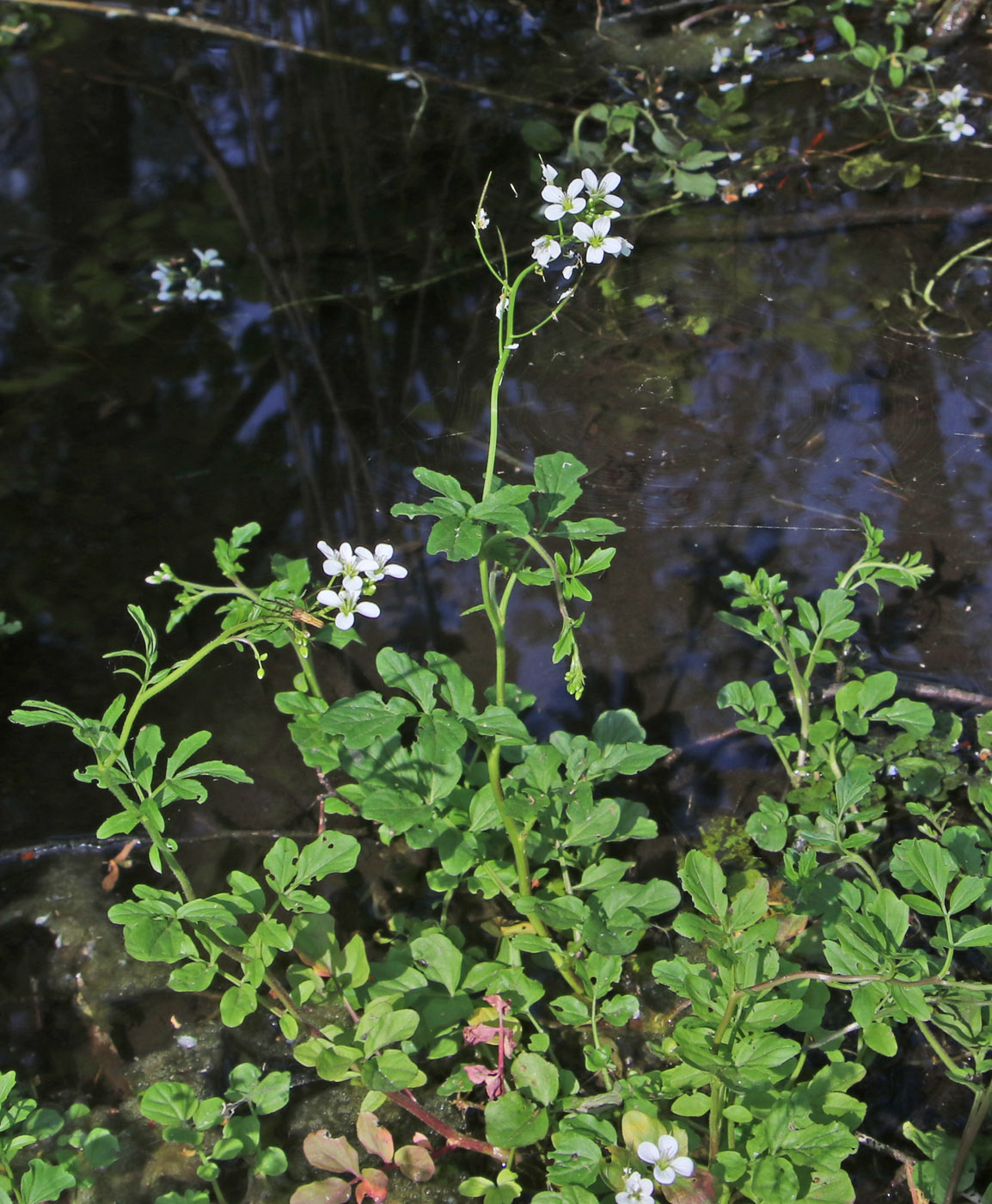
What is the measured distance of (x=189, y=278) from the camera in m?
3.08

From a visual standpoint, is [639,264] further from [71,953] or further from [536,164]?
[71,953]

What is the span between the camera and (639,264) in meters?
3.09

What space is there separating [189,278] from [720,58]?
2110 millimetres

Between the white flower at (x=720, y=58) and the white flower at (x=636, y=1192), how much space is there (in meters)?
3.64

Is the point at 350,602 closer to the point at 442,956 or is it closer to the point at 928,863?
the point at 442,956

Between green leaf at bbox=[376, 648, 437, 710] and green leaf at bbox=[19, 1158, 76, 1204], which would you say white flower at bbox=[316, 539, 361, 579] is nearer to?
green leaf at bbox=[376, 648, 437, 710]

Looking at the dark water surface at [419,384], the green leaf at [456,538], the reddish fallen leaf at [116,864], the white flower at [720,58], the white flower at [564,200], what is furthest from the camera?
the white flower at [720,58]

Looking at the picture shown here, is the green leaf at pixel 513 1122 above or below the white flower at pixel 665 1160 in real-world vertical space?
below

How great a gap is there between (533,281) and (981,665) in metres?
1.70

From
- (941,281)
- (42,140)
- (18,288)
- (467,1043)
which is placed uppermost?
(42,140)

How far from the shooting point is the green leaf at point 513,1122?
1.48 m

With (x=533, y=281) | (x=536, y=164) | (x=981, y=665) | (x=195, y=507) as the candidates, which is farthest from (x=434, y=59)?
(x=981, y=665)

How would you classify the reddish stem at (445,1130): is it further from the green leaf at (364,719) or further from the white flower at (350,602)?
the white flower at (350,602)

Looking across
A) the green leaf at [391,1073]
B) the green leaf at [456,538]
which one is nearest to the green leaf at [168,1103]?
the green leaf at [391,1073]
